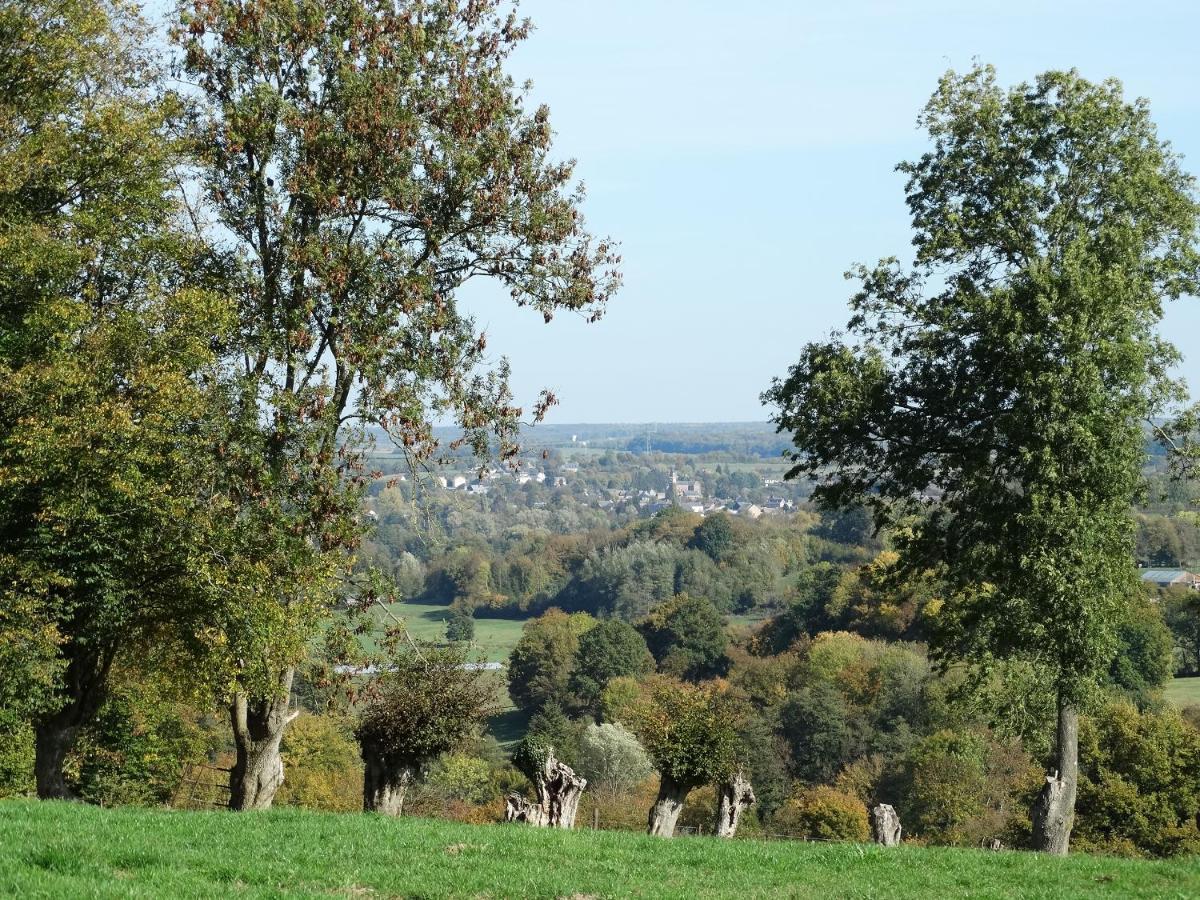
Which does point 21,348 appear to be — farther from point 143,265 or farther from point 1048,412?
point 1048,412

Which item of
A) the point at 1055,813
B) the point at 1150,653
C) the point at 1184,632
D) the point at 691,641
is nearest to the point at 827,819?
the point at 1150,653

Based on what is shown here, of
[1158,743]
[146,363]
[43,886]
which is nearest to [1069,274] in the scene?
[146,363]

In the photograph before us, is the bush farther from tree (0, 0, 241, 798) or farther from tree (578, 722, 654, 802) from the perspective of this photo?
tree (0, 0, 241, 798)

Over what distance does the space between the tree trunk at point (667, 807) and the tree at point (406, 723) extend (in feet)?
12.4

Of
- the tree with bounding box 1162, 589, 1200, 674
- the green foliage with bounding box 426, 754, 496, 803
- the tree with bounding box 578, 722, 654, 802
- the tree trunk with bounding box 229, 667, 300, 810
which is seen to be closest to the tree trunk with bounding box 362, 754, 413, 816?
the tree trunk with bounding box 229, 667, 300, 810

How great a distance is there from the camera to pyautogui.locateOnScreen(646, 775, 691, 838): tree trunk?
20344mm

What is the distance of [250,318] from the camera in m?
19.2

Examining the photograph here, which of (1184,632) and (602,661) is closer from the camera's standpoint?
(1184,632)

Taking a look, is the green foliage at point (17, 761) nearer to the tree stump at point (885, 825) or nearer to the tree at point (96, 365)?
the tree at point (96, 365)

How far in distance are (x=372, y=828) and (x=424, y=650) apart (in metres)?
7.91

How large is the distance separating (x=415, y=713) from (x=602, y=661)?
77.7 meters

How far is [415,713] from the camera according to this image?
21.0 metres

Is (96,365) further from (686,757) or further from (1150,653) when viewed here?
(1150,653)

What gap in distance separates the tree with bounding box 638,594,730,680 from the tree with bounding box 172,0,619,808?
84210 mm
